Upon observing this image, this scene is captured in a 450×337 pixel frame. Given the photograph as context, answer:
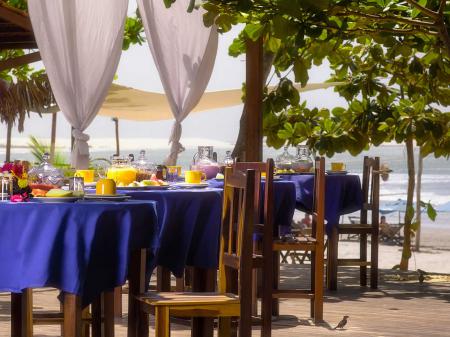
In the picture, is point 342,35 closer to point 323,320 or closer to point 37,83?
point 323,320

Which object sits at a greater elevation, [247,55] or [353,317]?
[247,55]

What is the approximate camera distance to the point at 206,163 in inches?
223

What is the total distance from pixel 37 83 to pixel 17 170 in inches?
421

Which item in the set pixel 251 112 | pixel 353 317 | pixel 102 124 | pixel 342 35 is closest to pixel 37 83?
pixel 251 112

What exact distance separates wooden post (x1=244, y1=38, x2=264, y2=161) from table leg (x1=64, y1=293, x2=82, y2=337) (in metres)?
3.98

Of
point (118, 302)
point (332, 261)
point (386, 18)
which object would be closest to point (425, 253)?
point (332, 261)

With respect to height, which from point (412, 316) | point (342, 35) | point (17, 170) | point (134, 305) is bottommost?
point (412, 316)

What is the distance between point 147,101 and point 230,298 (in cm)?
1146

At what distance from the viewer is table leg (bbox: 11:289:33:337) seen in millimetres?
3965

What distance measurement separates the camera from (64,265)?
3.45 meters

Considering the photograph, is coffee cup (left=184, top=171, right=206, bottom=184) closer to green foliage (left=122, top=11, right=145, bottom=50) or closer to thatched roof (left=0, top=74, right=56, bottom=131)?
green foliage (left=122, top=11, right=145, bottom=50)

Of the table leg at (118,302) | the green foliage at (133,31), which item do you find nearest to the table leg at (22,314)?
the table leg at (118,302)

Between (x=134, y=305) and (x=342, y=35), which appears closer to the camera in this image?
(x=134, y=305)

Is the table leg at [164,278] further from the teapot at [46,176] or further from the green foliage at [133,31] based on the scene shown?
the green foliage at [133,31]
